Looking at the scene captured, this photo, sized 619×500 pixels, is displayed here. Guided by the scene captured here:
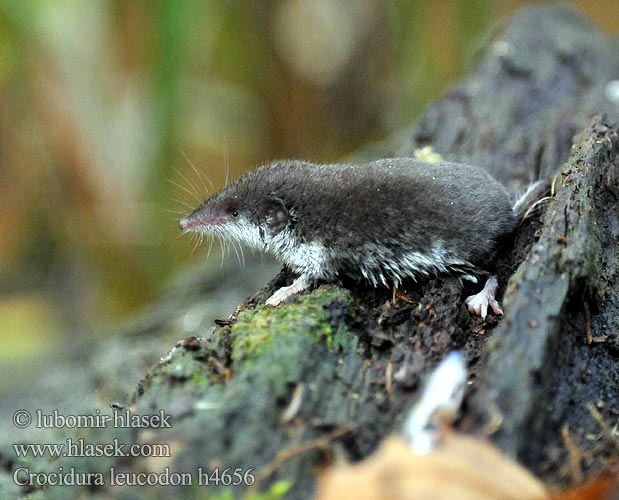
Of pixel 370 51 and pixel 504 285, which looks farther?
pixel 370 51

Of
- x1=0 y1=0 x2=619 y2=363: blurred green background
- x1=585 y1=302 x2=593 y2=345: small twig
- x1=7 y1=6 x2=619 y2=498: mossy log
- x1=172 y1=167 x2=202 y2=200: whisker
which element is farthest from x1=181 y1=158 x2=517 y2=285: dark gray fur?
x1=0 y1=0 x2=619 y2=363: blurred green background

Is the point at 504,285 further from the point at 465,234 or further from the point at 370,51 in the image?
the point at 370,51

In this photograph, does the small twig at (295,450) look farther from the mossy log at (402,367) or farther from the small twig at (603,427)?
the small twig at (603,427)

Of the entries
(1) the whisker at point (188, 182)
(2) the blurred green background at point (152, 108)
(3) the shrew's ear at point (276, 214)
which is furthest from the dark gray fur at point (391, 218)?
(2) the blurred green background at point (152, 108)

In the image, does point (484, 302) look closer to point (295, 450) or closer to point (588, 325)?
point (588, 325)

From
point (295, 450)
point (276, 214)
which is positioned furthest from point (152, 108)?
point (295, 450)

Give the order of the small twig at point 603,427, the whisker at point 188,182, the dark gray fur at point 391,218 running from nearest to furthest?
the small twig at point 603,427 → the dark gray fur at point 391,218 → the whisker at point 188,182

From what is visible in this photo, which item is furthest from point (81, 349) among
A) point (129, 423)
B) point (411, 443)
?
point (411, 443)
